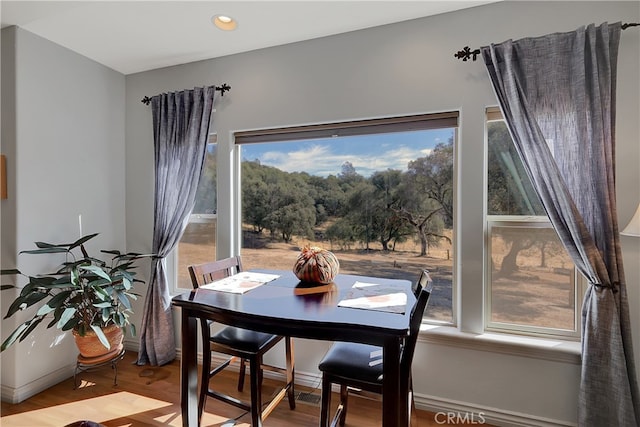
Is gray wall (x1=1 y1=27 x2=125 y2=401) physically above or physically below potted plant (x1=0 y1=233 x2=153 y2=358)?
above

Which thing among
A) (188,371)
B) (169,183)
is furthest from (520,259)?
(169,183)

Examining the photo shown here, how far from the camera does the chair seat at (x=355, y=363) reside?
1406 mm

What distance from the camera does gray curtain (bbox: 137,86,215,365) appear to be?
2473 mm

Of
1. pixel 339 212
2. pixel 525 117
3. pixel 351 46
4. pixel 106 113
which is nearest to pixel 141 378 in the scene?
pixel 339 212

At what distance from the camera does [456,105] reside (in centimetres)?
194

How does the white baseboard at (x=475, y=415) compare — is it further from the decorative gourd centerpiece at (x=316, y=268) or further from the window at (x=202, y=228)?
the window at (x=202, y=228)

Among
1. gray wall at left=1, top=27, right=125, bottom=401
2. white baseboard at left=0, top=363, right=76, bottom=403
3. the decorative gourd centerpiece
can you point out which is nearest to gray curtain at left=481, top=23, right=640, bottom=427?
the decorative gourd centerpiece

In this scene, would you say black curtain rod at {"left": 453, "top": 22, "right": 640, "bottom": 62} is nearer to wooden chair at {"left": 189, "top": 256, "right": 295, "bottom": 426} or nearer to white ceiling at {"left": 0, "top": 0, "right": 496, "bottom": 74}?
white ceiling at {"left": 0, "top": 0, "right": 496, "bottom": 74}

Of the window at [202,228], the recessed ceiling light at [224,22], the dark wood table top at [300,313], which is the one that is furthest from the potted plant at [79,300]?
the recessed ceiling light at [224,22]

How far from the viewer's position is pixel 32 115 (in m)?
2.18

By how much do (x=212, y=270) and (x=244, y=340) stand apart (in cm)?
49

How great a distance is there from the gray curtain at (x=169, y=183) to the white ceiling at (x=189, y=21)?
371 millimetres

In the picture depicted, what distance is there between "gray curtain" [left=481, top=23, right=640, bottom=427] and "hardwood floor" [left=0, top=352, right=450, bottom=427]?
949 millimetres

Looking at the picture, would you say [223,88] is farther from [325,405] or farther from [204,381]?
[325,405]
